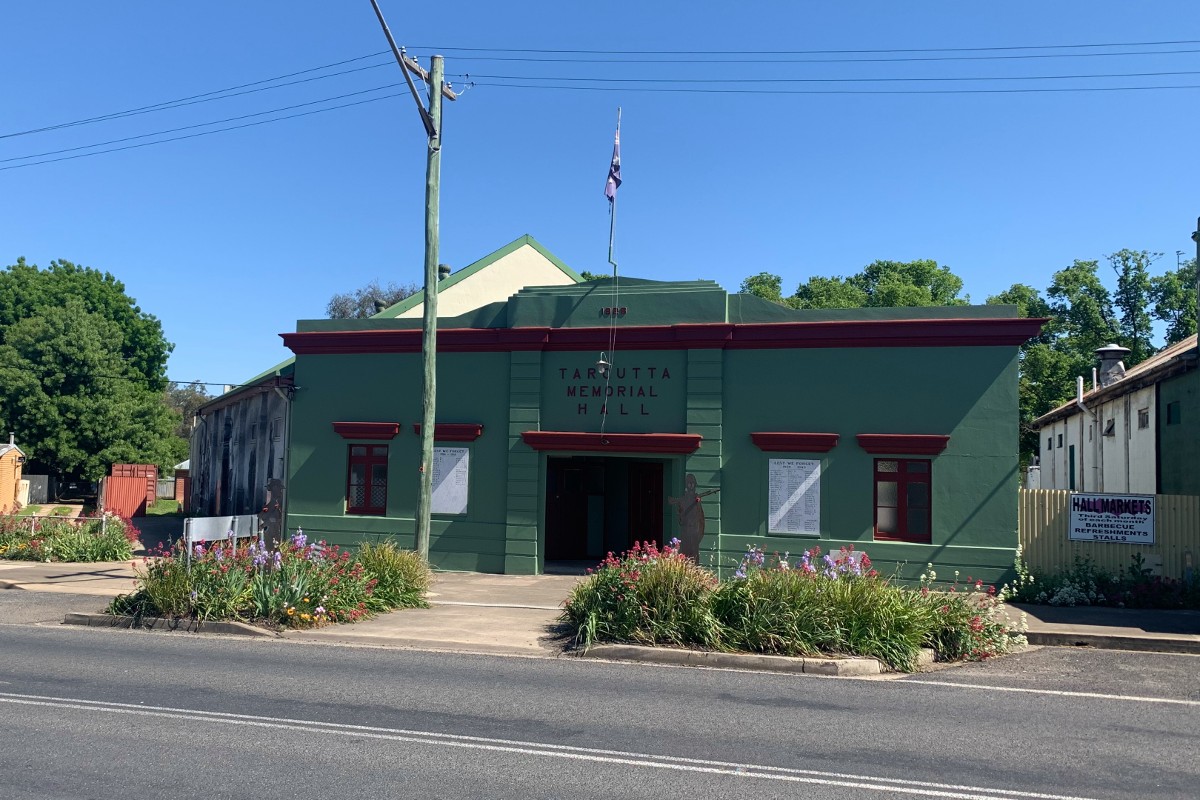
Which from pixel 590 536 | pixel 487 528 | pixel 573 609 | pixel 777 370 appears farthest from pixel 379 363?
pixel 573 609

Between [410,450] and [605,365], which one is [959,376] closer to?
[605,365]

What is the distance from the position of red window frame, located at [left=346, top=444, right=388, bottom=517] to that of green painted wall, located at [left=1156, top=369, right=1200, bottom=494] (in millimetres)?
16765

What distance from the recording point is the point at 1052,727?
8.02m

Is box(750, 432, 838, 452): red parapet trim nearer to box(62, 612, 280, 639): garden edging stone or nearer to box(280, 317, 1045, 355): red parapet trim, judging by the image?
box(280, 317, 1045, 355): red parapet trim

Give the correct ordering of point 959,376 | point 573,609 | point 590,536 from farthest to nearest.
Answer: point 590,536 < point 959,376 < point 573,609

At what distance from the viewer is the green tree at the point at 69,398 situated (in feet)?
156

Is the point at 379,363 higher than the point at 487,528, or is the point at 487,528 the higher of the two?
the point at 379,363

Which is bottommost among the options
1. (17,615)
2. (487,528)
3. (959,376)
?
(17,615)

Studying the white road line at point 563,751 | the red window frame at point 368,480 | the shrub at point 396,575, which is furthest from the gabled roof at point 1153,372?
the white road line at point 563,751

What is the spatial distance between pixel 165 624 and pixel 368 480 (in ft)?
25.0

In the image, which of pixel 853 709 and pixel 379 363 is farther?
pixel 379 363

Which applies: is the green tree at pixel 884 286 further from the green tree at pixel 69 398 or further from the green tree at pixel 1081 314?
the green tree at pixel 69 398

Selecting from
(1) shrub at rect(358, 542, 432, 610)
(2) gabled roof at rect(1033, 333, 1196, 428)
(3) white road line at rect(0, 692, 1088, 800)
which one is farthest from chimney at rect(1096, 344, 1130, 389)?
(3) white road line at rect(0, 692, 1088, 800)

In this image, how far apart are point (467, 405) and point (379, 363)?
7.24 ft
